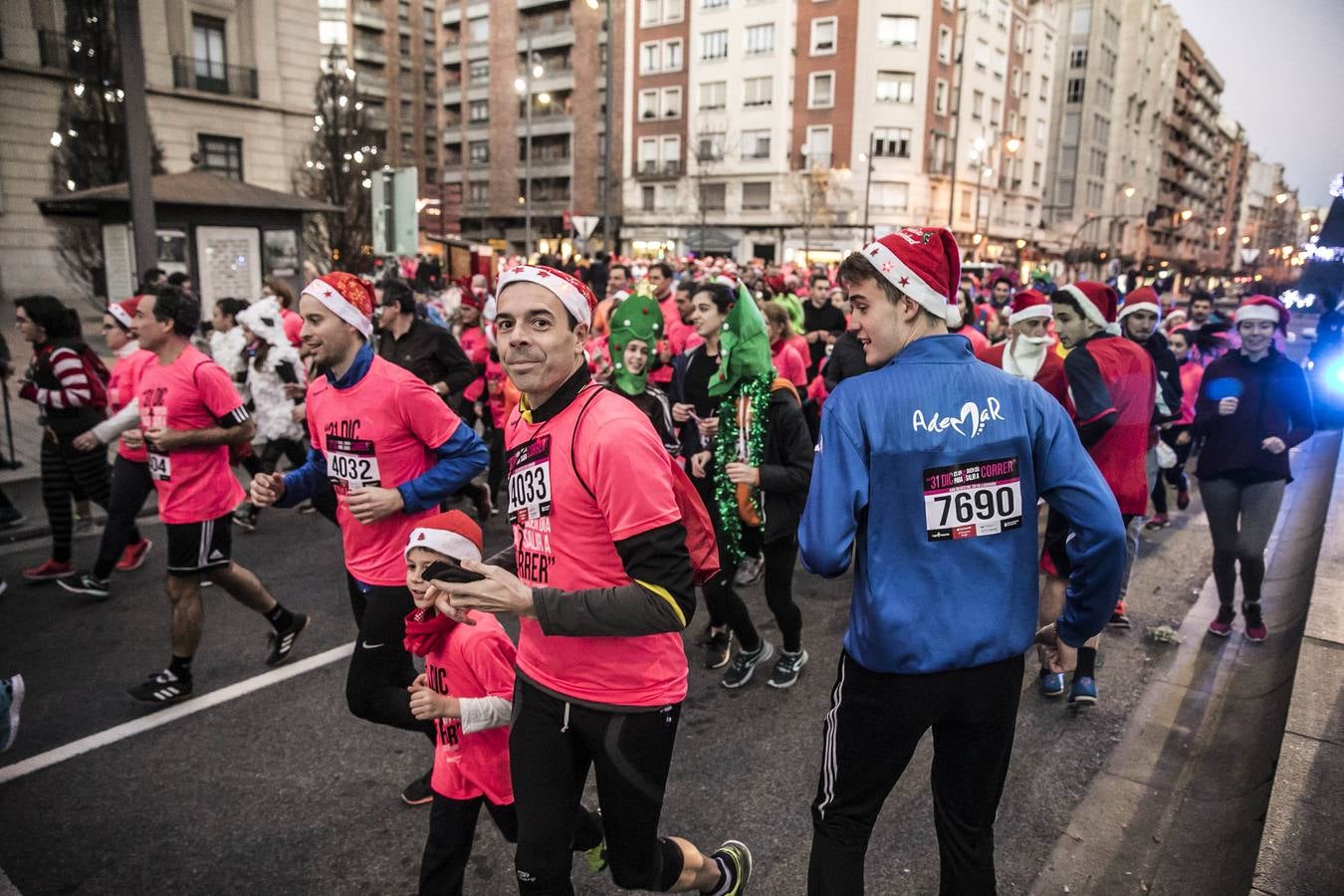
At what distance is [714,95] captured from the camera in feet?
187

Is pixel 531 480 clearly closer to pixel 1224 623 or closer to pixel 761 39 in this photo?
pixel 1224 623

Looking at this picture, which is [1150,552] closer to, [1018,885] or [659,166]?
[1018,885]

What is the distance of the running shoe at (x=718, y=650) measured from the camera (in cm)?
523

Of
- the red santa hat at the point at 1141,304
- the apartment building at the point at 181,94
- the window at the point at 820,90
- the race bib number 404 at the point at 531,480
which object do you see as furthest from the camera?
the window at the point at 820,90

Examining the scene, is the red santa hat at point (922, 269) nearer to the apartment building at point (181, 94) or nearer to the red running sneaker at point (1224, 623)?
the red running sneaker at point (1224, 623)

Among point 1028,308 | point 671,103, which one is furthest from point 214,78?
point 1028,308

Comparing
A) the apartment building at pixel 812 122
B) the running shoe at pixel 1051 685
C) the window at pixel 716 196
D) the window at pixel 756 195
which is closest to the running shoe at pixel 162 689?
the running shoe at pixel 1051 685

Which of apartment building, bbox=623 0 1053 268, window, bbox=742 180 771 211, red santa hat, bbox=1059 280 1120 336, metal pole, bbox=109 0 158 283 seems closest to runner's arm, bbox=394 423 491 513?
red santa hat, bbox=1059 280 1120 336

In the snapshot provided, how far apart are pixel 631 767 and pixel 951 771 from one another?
2.93 feet

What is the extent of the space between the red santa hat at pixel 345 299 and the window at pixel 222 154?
108 ft

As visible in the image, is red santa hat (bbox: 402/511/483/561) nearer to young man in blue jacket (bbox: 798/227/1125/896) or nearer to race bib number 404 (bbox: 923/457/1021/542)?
young man in blue jacket (bbox: 798/227/1125/896)

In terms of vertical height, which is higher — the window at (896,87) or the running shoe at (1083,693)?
the window at (896,87)

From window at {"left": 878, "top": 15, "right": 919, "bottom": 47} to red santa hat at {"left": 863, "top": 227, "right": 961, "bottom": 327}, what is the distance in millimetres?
57097

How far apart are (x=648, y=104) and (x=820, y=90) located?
12.6m
